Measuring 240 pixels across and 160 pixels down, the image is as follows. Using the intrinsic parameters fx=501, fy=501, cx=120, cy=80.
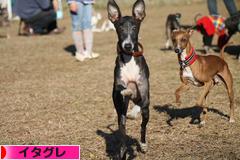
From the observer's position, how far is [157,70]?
9844 millimetres

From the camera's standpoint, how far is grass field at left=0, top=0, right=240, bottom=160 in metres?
5.40

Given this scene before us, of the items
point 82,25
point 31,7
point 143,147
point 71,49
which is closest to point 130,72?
point 143,147

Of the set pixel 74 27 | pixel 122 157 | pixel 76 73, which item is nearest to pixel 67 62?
pixel 74 27

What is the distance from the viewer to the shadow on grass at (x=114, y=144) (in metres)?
5.07

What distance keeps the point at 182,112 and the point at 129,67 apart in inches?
102

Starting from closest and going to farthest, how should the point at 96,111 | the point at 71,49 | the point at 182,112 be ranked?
1. the point at 182,112
2. the point at 96,111
3. the point at 71,49

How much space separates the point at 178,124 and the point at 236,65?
429 cm

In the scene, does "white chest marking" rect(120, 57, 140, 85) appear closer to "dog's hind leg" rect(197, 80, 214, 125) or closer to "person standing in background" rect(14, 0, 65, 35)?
"dog's hind leg" rect(197, 80, 214, 125)

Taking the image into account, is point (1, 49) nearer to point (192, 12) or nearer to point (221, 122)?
point (221, 122)

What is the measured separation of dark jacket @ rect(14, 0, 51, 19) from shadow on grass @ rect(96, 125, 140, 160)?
11436 millimetres

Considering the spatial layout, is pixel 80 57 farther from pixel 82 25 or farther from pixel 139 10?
pixel 139 10

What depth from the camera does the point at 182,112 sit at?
683cm

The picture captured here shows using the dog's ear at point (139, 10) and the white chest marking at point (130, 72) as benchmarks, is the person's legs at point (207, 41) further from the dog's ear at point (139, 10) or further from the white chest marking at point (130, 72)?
the white chest marking at point (130, 72)

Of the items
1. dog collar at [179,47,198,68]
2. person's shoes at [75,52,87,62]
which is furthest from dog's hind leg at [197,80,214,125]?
person's shoes at [75,52,87,62]
